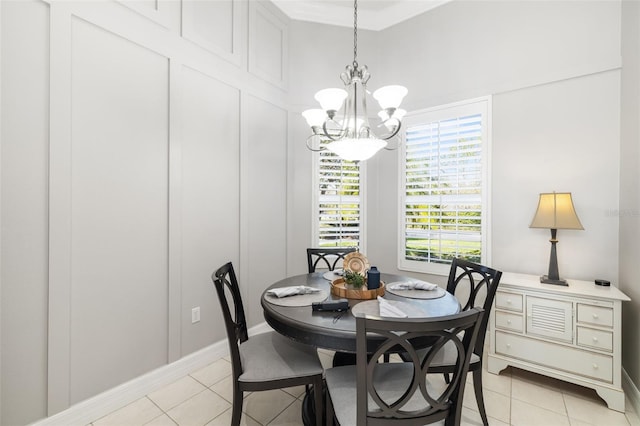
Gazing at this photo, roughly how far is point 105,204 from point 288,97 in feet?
7.52

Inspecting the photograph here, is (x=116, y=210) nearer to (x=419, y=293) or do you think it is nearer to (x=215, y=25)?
(x=215, y=25)

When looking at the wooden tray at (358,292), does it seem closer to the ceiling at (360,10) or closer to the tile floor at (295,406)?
the tile floor at (295,406)

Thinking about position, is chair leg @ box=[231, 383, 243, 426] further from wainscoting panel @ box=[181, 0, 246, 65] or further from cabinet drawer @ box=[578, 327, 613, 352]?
wainscoting panel @ box=[181, 0, 246, 65]

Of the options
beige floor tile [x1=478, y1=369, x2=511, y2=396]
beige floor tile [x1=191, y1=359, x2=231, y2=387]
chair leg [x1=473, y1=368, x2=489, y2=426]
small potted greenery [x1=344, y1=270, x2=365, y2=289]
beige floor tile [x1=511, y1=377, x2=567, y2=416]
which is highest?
small potted greenery [x1=344, y1=270, x2=365, y2=289]

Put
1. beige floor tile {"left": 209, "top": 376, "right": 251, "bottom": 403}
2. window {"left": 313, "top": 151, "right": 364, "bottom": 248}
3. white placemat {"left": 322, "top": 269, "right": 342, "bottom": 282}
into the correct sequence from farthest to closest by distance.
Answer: window {"left": 313, "top": 151, "right": 364, "bottom": 248}
white placemat {"left": 322, "top": 269, "right": 342, "bottom": 282}
beige floor tile {"left": 209, "top": 376, "right": 251, "bottom": 403}

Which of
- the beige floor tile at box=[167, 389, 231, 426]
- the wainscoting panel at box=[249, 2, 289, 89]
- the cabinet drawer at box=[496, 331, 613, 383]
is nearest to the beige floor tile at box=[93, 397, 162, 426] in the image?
the beige floor tile at box=[167, 389, 231, 426]

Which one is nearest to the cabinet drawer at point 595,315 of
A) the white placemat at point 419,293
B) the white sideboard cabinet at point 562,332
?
the white sideboard cabinet at point 562,332

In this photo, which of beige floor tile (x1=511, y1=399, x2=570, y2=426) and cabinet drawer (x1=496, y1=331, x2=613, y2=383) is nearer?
beige floor tile (x1=511, y1=399, x2=570, y2=426)

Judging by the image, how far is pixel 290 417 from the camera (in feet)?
6.37

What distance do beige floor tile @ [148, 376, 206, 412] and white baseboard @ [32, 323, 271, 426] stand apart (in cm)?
5

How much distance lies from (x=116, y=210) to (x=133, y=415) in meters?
1.38

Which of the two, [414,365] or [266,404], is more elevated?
[414,365]

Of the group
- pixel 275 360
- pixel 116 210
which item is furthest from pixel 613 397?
pixel 116 210

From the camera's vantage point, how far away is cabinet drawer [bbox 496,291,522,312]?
7.76 feet
